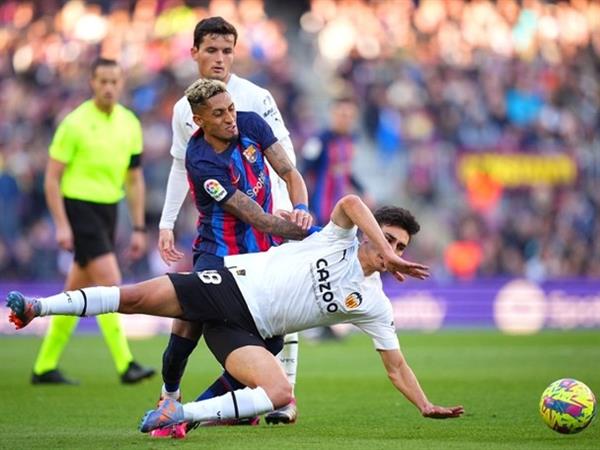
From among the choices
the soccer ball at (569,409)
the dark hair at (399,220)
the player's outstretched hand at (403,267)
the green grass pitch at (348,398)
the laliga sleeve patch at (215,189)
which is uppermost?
the laliga sleeve patch at (215,189)

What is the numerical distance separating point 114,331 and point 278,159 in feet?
12.3

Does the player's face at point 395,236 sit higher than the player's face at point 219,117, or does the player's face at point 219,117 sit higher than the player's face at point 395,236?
the player's face at point 219,117

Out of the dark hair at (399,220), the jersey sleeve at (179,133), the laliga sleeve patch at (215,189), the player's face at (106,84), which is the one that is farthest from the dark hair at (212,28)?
the player's face at (106,84)

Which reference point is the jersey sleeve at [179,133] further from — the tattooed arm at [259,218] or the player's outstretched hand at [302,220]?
the player's outstretched hand at [302,220]

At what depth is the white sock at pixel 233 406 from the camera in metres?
7.09

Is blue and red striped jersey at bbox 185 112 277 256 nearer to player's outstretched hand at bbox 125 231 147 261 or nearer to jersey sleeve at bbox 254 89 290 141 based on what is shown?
jersey sleeve at bbox 254 89 290 141

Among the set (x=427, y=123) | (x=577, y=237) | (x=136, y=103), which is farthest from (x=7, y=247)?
(x=577, y=237)

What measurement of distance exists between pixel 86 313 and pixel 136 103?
16.2 m

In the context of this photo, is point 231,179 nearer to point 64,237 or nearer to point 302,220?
point 302,220

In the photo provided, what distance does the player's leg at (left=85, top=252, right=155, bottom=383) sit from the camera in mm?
11172

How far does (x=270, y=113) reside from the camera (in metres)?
8.66

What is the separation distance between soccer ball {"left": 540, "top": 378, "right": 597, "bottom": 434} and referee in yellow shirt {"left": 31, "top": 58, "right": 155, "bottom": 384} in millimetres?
4721

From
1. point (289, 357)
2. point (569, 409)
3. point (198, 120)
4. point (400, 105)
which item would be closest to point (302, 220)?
point (198, 120)

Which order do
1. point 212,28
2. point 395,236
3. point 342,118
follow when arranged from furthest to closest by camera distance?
point 342,118 → point 212,28 → point 395,236
